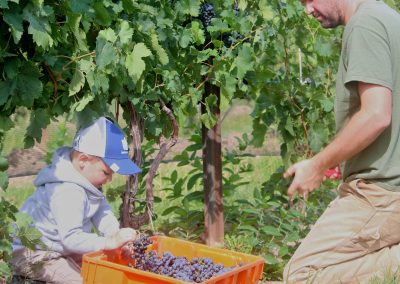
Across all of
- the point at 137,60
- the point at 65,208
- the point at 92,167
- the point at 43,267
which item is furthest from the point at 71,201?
the point at 137,60

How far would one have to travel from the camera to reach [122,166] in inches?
154

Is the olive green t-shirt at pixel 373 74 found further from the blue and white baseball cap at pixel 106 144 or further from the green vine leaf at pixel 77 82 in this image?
the green vine leaf at pixel 77 82

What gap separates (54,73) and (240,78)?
1.11m

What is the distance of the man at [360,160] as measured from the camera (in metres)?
3.49

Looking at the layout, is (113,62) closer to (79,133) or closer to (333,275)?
(79,133)

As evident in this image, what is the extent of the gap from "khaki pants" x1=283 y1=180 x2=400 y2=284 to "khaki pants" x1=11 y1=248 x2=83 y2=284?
970mm

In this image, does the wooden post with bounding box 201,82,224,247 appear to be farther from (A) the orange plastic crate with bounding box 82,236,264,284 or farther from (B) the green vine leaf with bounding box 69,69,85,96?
(B) the green vine leaf with bounding box 69,69,85,96

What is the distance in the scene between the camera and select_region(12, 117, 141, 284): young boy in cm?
383

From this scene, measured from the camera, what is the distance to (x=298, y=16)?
4926mm

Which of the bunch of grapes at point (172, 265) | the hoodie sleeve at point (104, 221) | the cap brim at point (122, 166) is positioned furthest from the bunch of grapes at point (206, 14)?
the bunch of grapes at point (172, 265)

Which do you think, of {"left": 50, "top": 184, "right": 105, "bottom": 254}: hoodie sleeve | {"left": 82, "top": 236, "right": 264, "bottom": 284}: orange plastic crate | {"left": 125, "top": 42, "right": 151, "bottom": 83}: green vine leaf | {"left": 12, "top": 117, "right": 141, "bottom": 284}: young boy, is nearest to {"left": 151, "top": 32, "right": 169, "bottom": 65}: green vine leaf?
{"left": 125, "top": 42, "right": 151, "bottom": 83}: green vine leaf

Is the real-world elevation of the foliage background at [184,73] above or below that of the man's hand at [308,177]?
above

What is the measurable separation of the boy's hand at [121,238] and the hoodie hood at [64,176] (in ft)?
1.11

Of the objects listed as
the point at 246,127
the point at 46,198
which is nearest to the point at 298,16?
the point at 46,198
